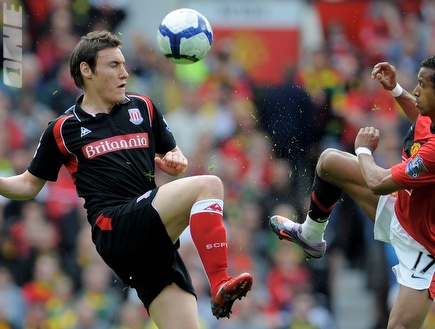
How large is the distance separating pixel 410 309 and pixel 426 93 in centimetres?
158

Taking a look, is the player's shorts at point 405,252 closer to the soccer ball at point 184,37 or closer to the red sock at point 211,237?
the red sock at point 211,237

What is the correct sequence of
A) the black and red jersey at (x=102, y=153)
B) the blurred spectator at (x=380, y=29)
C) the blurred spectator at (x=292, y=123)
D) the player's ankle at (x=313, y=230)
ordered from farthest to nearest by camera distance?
the blurred spectator at (x=380, y=29) < the blurred spectator at (x=292, y=123) < the player's ankle at (x=313, y=230) < the black and red jersey at (x=102, y=153)

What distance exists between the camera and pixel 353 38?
45.7 ft

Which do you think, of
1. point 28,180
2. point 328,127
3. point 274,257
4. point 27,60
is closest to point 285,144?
point 328,127

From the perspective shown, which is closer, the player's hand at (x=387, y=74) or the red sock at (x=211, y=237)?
the red sock at (x=211, y=237)

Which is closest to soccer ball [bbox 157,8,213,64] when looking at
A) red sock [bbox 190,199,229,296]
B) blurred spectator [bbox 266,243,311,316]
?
red sock [bbox 190,199,229,296]

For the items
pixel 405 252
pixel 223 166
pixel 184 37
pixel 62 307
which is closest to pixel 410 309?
pixel 405 252

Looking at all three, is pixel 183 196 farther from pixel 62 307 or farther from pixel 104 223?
pixel 62 307

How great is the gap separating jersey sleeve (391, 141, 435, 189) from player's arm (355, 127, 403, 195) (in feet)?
0.17

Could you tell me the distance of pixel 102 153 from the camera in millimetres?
6781

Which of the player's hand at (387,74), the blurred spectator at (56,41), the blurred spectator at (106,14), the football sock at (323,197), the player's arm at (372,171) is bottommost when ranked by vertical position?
the blurred spectator at (56,41)

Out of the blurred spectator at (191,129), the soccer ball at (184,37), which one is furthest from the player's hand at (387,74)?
the blurred spectator at (191,129)

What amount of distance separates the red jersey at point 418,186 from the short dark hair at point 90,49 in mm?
2228

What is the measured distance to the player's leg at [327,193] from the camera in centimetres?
745
